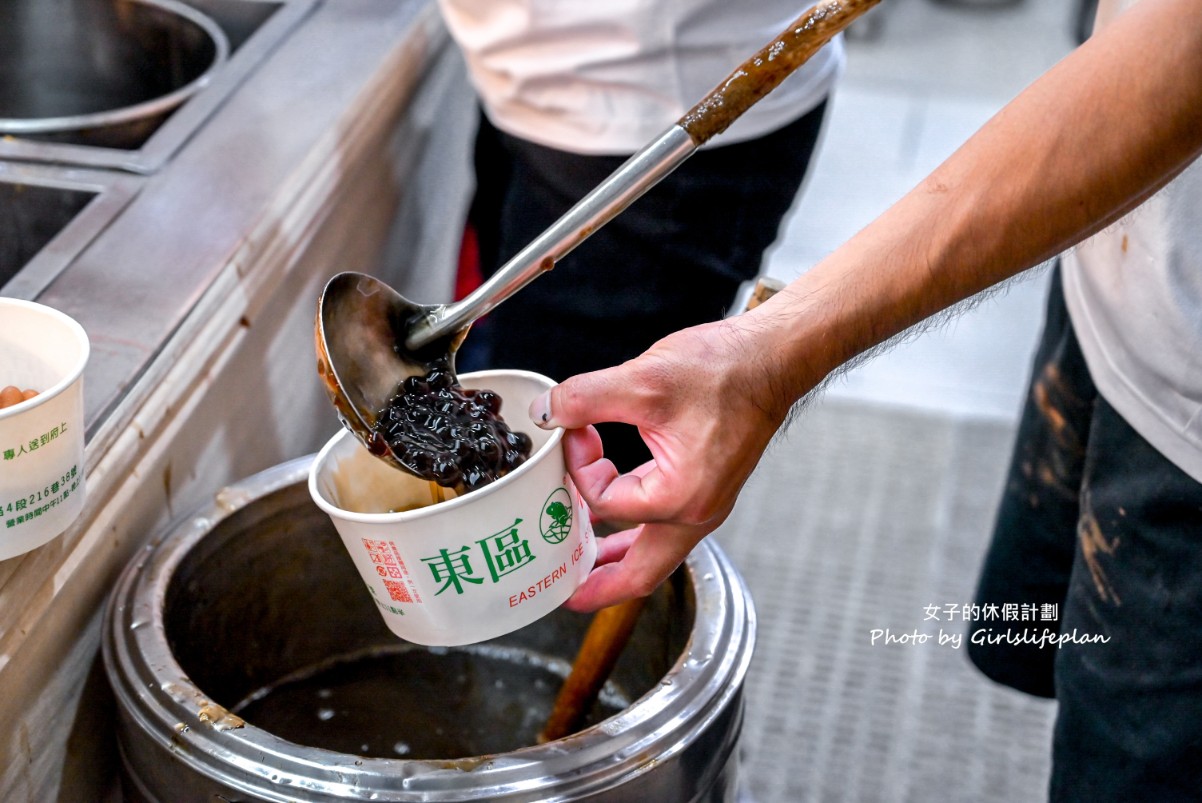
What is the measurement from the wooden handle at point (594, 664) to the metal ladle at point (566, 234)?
24 cm

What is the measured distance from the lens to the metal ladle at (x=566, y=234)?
83 cm

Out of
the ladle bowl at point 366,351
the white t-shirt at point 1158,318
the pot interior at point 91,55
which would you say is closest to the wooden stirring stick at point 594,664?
the ladle bowl at point 366,351

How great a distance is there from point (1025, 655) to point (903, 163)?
2202mm

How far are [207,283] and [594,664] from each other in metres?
0.48

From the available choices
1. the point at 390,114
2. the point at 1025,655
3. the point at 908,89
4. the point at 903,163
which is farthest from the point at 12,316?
the point at 908,89

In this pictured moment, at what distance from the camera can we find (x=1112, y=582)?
3.77ft

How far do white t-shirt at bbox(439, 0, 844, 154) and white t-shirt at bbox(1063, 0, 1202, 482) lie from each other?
38 cm

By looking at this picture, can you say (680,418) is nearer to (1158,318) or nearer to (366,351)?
(366,351)

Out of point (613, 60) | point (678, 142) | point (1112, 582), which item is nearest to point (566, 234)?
point (678, 142)

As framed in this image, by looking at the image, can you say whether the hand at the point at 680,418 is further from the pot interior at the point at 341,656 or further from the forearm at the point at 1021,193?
the pot interior at the point at 341,656

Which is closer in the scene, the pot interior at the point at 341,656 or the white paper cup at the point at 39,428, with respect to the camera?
the white paper cup at the point at 39,428

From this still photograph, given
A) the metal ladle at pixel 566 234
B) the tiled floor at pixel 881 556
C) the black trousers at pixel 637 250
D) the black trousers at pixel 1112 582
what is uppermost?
the metal ladle at pixel 566 234

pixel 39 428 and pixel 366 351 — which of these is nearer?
pixel 39 428

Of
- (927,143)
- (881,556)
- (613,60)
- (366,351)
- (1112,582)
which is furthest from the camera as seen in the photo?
(927,143)
